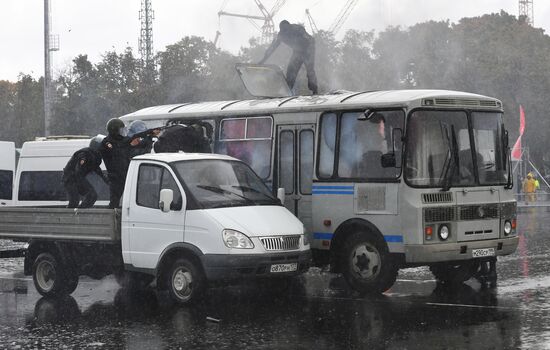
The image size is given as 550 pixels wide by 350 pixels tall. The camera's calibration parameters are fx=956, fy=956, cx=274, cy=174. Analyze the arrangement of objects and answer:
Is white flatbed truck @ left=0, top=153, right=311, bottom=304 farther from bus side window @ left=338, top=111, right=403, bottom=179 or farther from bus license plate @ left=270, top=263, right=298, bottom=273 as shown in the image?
bus side window @ left=338, top=111, right=403, bottom=179

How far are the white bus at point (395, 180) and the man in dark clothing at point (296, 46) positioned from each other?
303 cm

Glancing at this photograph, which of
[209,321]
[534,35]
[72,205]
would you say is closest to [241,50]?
[534,35]

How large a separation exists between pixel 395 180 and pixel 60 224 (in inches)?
188

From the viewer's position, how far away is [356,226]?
43.2 ft

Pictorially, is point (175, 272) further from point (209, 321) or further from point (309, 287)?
point (309, 287)

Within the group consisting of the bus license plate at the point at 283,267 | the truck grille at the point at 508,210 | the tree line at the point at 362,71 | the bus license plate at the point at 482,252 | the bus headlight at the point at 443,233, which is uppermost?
the tree line at the point at 362,71

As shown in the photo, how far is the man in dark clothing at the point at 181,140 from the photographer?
14.5 metres

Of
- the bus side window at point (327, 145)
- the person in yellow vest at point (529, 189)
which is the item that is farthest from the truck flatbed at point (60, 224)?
the person in yellow vest at point (529, 189)

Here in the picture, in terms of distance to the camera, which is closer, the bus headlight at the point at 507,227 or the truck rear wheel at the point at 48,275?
the bus headlight at the point at 507,227

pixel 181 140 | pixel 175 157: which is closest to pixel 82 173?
pixel 181 140

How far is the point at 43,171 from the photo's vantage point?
70.5 feet

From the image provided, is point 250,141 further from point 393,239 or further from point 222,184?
point 393,239

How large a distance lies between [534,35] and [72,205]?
47192 mm

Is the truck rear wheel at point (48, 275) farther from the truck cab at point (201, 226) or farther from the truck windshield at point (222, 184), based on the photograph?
the truck windshield at point (222, 184)
